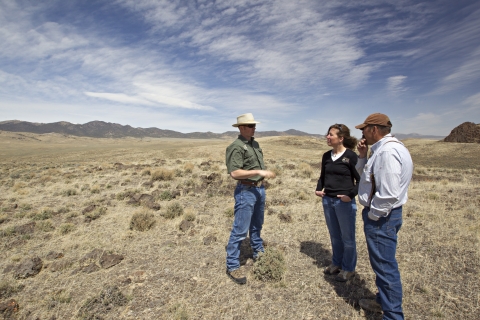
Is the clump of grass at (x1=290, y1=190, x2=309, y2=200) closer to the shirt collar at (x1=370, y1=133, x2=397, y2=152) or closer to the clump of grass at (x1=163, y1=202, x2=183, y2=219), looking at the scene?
the clump of grass at (x1=163, y1=202, x2=183, y2=219)

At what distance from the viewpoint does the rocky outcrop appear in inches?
1432

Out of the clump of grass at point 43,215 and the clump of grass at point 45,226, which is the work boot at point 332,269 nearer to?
the clump of grass at point 45,226

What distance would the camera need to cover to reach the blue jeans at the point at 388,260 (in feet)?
8.75

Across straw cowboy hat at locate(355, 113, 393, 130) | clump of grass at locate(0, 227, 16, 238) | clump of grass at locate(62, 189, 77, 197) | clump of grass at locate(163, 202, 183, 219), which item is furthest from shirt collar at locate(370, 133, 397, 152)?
clump of grass at locate(62, 189, 77, 197)

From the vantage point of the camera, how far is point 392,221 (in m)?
2.66

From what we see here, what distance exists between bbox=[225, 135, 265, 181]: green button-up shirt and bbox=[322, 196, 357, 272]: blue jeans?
117 centimetres

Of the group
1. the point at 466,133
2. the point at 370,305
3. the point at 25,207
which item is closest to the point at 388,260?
the point at 370,305

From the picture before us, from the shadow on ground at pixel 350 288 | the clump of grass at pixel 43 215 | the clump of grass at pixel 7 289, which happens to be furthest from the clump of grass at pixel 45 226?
the shadow on ground at pixel 350 288

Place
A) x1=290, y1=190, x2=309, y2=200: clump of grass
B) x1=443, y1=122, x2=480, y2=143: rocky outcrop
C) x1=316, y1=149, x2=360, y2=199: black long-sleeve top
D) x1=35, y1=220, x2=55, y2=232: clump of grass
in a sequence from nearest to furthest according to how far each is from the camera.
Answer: x1=316, y1=149, x2=360, y2=199: black long-sleeve top < x1=35, y1=220, x2=55, y2=232: clump of grass < x1=290, y1=190, x2=309, y2=200: clump of grass < x1=443, y1=122, x2=480, y2=143: rocky outcrop

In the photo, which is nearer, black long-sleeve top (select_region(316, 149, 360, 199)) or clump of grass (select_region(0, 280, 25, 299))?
black long-sleeve top (select_region(316, 149, 360, 199))

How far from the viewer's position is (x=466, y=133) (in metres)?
37.6

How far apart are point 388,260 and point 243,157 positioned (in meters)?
2.26

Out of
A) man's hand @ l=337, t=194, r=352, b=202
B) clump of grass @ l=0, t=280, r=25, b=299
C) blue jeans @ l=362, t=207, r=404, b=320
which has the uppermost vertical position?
man's hand @ l=337, t=194, r=352, b=202

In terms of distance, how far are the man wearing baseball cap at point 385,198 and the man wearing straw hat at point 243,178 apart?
1.37 metres
